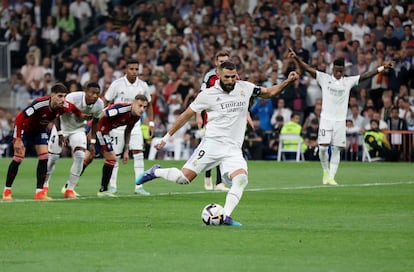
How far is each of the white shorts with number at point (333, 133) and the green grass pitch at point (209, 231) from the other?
1.35m

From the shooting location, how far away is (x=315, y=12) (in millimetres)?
34875

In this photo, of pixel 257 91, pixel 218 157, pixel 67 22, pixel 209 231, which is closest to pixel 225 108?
pixel 257 91

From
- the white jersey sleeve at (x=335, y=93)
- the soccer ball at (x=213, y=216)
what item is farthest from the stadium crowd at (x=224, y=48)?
the soccer ball at (x=213, y=216)

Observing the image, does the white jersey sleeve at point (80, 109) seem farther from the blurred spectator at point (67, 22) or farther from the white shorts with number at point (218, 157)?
the blurred spectator at point (67, 22)

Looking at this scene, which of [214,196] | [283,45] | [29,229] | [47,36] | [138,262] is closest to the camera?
[138,262]

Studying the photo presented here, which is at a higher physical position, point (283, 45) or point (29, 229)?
point (283, 45)

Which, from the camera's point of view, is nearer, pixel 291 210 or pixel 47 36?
pixel 291 210

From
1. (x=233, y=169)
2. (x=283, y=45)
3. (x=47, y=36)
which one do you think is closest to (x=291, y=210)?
(x=233, y=169)

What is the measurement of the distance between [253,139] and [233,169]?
63.1 feet

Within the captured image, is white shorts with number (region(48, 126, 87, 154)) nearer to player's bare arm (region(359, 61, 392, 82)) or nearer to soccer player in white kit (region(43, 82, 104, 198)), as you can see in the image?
soccer player in white kit (region(43, 82, 104, 198))

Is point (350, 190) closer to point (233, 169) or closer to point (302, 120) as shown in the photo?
point (233, 169)

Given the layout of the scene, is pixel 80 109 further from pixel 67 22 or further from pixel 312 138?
pixel 67 22

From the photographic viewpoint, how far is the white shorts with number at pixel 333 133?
23516 millimetres

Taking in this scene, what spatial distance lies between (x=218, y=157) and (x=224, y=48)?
20.6 m
